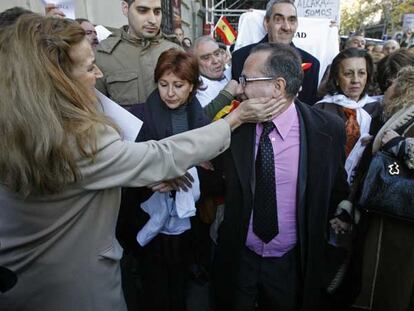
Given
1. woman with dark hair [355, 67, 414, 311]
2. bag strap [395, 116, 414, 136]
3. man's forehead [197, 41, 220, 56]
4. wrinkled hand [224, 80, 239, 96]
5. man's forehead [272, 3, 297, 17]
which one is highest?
man's forehead [272, 3, 297, 17]

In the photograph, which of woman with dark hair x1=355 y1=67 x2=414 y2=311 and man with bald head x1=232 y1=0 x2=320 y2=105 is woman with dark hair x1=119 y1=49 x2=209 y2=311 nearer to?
man with bald head x1=232 y1=0 x2=320 y2=105

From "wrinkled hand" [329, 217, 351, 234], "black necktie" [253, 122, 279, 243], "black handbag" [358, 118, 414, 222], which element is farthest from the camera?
"wrinkled hand" [329, 217, 351, 234]

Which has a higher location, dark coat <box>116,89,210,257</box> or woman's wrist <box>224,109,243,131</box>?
woman's wrist <box>224,109,243,131</box>

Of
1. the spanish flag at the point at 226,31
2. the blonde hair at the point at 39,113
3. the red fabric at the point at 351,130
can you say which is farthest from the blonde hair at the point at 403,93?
the spanish flag at the point at 226,31

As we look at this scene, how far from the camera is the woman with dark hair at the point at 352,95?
2.58 metres

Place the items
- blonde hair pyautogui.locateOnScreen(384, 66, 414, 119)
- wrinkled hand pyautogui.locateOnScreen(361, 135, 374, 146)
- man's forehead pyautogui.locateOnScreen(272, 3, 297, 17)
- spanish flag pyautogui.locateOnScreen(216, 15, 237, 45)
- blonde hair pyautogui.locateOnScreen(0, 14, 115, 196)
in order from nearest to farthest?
blonde hair pyautogui.locateOnScreen(0, 14, 115, 196)
blonde hair pyautogui.locateOnScreen(384, 66, 414, 119)
wrinkled hand pyautogui.locateOnScreen(361, 135, 374, 146)
man's forehead pyautogui.locateOnScreen(272, 3, 297, 17)
spanish flag pyautogui.locateOnScreen(216, 15, 237, 45)

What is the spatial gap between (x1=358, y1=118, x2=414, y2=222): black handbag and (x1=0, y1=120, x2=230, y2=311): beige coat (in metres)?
0.97

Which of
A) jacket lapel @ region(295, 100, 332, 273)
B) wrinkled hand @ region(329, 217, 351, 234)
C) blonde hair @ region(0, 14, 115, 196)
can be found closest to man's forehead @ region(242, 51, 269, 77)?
jacket lapel @ region(295, 100, 332, 273)

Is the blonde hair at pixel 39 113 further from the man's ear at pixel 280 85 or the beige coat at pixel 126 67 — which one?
the beige coat at pixel 126 67

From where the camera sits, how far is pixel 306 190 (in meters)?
1.82

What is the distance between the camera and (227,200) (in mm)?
1844

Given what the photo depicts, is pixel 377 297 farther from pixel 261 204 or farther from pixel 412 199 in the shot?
pixel 261 204

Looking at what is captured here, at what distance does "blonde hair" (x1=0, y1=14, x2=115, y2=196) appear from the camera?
1.04 metres

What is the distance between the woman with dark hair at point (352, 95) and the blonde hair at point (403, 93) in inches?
15.6
